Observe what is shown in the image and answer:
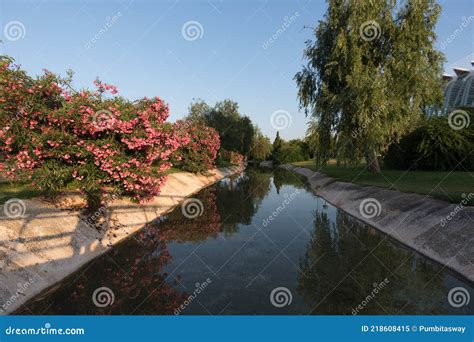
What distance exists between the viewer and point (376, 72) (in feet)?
69.5

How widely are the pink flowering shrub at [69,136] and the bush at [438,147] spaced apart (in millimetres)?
23656

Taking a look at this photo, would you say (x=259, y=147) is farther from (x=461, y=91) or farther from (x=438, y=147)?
(x=438, y=147)

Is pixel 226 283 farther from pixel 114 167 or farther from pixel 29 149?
pixel 29 149

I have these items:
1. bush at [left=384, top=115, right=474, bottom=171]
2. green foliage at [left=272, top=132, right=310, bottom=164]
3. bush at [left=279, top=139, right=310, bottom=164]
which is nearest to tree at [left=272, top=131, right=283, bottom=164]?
green foliage at [left=272, top=132, right=310, bottom=164]

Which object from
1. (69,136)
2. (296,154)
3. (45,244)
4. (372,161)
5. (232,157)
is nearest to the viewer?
(45,244)

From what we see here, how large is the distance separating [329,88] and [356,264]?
698 inches

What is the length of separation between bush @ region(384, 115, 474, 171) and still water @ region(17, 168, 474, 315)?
1605 centimetres

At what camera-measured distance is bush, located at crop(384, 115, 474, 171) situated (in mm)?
24016

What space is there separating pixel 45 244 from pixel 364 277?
1044 centimetres

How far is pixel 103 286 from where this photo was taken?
8.20 m

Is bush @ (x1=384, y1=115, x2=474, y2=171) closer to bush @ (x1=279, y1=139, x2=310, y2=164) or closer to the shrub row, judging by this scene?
the shrub row

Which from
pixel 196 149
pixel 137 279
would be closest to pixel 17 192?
pixel 137 279

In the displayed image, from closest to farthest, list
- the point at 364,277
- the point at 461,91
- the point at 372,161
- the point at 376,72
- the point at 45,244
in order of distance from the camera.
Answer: the point at 364,277, the point at 45,244, the point at 376,72, the point at 372,161, the point at 461,91

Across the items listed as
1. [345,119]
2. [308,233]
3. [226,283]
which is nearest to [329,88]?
[345,119]
